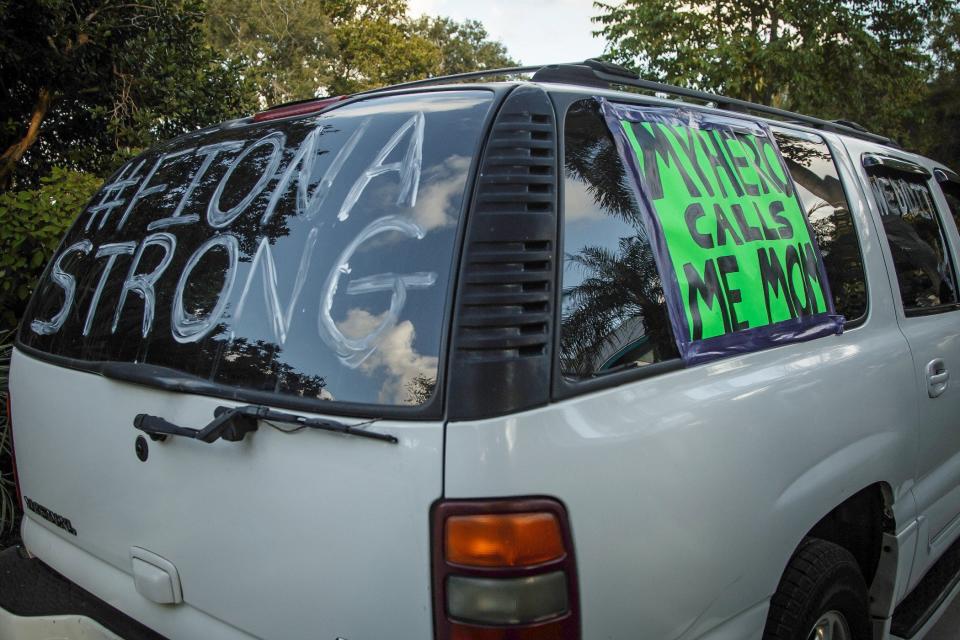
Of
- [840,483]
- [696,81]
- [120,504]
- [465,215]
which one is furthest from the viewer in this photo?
[696,81]

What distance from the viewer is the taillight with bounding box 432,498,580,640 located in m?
1.43

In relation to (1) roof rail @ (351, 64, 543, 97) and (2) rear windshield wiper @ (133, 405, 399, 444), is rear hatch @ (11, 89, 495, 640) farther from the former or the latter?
(1) roof rail @ (351, 64, 543, 97)

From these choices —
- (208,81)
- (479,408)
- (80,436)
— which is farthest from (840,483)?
(208,81)

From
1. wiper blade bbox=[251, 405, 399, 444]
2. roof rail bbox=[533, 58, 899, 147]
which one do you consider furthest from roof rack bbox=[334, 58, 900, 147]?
wiper blade bbox=[251, 405, 399, 444]

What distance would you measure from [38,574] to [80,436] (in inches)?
21.2

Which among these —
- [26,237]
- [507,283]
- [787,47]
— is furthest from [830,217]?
[787,47]

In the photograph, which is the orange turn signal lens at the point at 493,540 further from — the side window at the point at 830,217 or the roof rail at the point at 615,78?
the side window at the point at 830,217

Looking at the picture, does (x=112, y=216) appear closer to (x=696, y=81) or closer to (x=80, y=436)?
(x=80, y=436)

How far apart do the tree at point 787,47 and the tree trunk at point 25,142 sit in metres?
12.0

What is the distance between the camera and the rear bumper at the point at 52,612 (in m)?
1.99

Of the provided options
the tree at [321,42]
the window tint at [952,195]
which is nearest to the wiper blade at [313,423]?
the window tint at [952,195]

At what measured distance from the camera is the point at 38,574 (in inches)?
91.7

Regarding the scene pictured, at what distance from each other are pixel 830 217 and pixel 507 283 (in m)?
1.55

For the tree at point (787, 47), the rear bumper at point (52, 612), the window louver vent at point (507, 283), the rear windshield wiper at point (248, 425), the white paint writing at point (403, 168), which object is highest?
the tree at point (787, 47)
